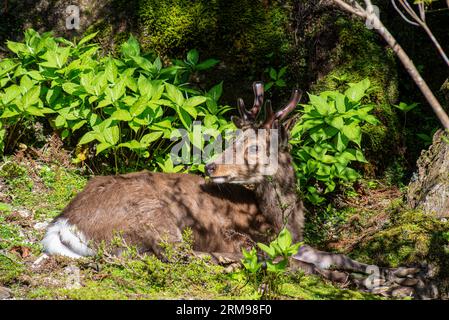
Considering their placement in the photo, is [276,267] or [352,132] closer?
[276,267]

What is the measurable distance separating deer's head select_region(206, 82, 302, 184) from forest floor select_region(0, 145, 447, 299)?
40.2 inches

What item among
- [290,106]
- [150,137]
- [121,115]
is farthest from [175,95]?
[290,106]

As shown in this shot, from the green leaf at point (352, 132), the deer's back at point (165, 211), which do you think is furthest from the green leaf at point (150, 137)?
the green leaf at point (352, 132)

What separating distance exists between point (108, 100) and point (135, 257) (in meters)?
2.05

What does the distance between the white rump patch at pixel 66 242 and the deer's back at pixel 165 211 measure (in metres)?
0.06

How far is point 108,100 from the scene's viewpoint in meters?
7.39

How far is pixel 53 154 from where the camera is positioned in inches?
319

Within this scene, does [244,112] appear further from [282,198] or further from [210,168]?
[282,198]

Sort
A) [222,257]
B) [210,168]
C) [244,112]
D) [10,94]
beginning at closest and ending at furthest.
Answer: [222,257] → [210,168] → [244,112] → [10,94]

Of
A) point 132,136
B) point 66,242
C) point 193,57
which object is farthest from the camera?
point 193,57

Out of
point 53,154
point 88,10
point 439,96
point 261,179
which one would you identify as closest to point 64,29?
point 88,10

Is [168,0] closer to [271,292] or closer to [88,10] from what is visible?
[88,10]

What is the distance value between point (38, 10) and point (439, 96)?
5.28m

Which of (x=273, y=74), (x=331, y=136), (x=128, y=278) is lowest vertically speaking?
(x=128, y=278)
